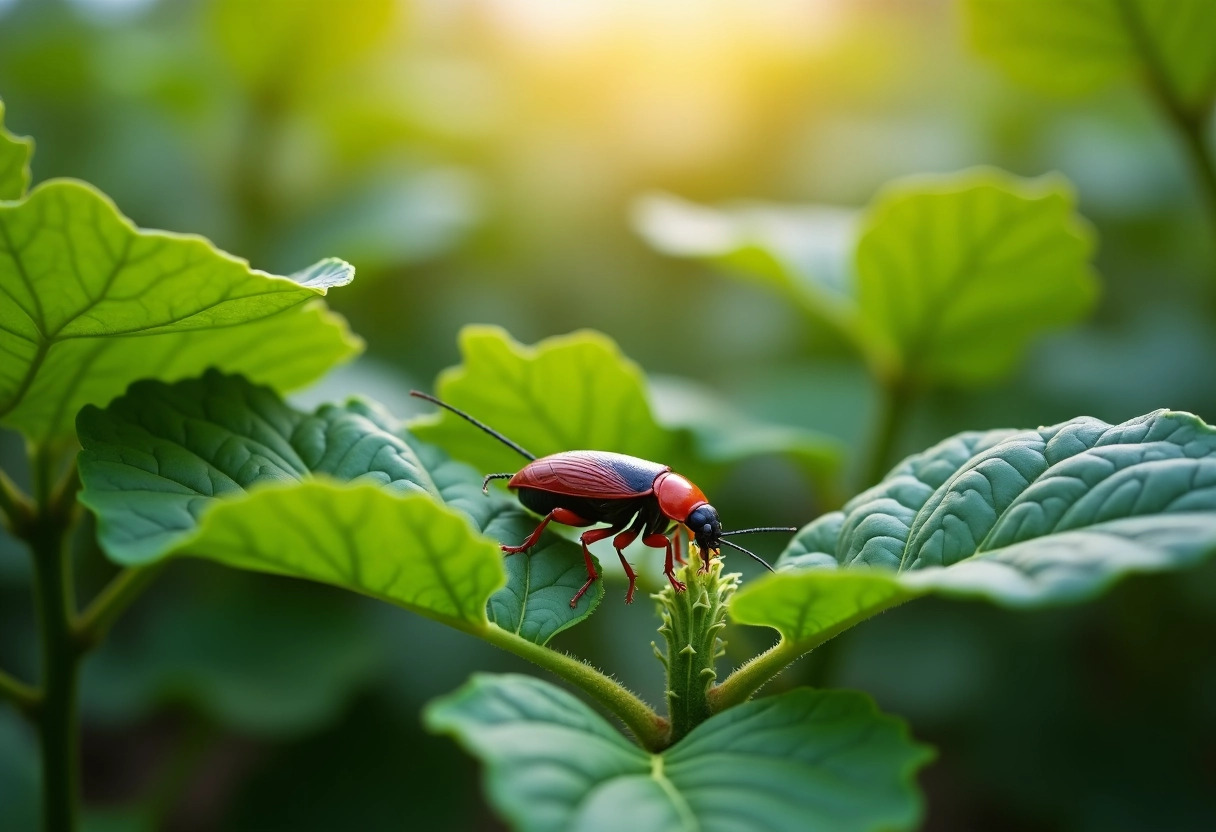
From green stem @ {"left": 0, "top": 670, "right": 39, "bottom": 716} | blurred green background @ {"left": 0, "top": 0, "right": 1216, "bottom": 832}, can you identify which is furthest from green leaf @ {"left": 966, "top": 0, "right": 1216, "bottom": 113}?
green stem @ {"left": 0, "top": 670, "right": 39, "bottom": 716}

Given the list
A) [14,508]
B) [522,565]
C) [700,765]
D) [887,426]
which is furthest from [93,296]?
[887,426]

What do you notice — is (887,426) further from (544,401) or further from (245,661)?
(245,661)

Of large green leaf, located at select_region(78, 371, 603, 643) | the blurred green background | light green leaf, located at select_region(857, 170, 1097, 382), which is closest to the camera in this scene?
large green leaf, located at select_region(78, 371, 603, 643)

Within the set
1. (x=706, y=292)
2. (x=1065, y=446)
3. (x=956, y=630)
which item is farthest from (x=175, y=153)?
(x=1065, y=446)

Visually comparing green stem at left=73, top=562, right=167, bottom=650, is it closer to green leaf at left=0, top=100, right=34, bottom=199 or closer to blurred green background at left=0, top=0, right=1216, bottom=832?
green leaf at left=0, top=100, right=34, bottom=199

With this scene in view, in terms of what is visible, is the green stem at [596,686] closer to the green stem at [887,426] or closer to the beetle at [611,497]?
the beetle at [611,497]

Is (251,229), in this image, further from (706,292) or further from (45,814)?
(45,814)
